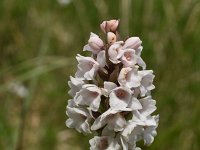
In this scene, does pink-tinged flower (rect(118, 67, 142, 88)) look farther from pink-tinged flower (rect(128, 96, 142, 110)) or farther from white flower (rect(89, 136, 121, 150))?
white flower (rect(89, 136, 121, 150))

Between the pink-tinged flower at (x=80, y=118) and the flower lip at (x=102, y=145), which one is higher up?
the pink-tinged flower at (x=80, y=118)

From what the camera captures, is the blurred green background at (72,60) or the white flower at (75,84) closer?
the white flower at (75,84)

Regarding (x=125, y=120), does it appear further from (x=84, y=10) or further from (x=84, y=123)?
(x=84, y=10)

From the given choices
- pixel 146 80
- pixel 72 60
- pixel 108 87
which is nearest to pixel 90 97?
pixel 108 87

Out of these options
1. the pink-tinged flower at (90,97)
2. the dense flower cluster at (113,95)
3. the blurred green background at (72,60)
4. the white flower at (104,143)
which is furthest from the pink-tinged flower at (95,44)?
the blurred green background at (72,60)

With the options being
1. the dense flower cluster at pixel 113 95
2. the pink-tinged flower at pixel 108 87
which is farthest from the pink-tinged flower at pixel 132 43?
the pink-tinged flower at pixel 108 87

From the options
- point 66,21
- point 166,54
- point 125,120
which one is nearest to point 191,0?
point 166,54

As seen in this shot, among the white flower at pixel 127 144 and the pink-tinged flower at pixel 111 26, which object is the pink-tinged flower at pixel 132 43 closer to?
the pink-tinged flower at pixel 111 26

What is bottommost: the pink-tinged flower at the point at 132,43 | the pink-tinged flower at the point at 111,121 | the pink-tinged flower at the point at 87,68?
the pink-tinged flower at the point at 111,121
